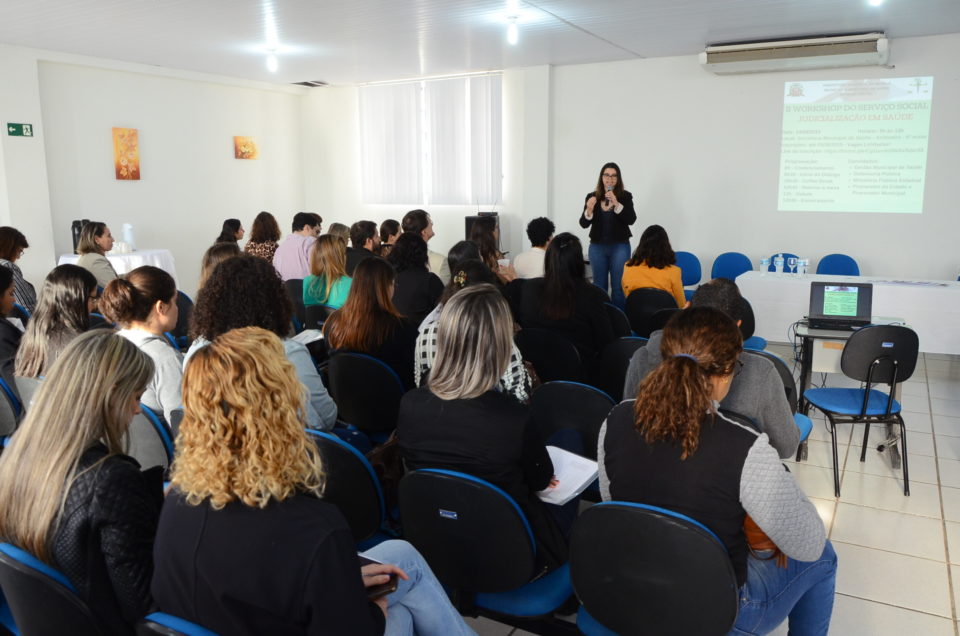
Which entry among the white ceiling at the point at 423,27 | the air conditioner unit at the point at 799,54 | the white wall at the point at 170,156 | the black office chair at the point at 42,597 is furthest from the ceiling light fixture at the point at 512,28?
the black office chair at the point at 42,597

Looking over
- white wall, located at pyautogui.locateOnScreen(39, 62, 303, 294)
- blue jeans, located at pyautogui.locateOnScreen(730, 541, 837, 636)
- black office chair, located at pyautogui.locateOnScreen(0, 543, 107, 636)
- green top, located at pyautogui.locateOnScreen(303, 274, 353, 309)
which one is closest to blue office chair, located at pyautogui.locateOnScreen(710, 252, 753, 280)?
green top, located at pyautogui.locateOnScreen(303, 274, 353, 309)

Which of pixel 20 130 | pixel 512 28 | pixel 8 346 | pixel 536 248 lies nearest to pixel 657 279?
pixel 536 248

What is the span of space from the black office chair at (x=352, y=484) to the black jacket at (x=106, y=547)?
0.68m

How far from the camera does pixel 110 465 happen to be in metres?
1.56

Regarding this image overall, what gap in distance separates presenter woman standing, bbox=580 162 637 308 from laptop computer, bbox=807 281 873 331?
2454 mm

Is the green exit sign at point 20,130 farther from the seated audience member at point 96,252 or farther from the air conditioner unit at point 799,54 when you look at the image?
the air conditioner unit at point 799,54

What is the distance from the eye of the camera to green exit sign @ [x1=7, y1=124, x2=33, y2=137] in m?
7.07

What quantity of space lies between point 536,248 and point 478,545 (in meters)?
3.83

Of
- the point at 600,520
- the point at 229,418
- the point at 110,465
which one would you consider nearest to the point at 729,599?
the point at 600,520

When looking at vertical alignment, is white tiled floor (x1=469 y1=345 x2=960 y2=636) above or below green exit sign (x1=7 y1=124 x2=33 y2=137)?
below

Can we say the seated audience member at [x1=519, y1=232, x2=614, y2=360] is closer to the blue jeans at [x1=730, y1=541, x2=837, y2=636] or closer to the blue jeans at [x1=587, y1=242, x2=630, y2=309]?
the blue jeans at [x1=730, y1=541, x2=837, y2=636]

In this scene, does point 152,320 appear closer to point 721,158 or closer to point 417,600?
point 417,600

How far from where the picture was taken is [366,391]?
10.6 ft

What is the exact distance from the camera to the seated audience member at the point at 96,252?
5.30m
